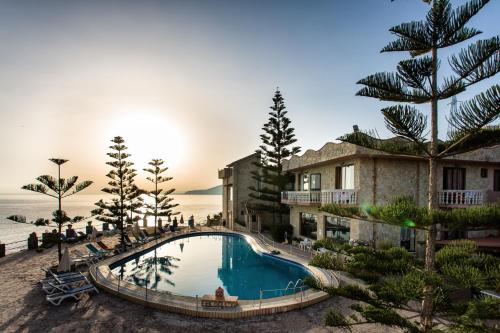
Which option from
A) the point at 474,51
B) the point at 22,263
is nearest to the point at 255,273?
the point at 22,263

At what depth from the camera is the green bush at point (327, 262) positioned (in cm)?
566

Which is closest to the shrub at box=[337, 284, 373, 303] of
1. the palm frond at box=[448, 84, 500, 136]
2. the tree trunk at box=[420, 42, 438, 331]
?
the tree trunk at box=[420, 42, 438, 331]

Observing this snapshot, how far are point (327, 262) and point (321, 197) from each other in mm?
13490

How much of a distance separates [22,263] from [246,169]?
66.1 ft

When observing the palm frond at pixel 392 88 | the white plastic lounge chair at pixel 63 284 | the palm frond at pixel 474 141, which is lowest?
the white plastic lounge chair at pixel 63 284

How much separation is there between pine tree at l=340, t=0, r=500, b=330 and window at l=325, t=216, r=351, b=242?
46.3ft

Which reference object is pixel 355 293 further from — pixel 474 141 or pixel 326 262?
pixel 474 141

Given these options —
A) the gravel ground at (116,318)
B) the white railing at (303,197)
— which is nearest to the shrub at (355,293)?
the gravel ground at (116,318)

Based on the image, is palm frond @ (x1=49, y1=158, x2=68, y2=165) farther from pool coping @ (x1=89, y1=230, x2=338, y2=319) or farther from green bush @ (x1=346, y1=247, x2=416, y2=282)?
green bush @ (x1=346, y1=247, x2=416, y2=282)

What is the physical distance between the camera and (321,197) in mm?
18828

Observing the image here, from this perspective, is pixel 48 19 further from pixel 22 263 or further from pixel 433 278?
pixel 433 278

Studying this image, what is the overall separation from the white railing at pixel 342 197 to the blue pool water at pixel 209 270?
441 cm

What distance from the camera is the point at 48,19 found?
38.1 feet

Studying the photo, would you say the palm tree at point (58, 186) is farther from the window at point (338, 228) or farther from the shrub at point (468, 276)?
the window at point (338, 228)
